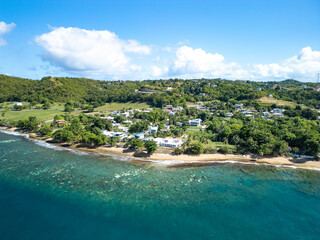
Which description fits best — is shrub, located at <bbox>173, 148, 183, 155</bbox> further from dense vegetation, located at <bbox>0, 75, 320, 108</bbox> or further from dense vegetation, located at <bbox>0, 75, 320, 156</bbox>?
dense vegetation, located at <bbox>0, 75, 320, 108</bbox>

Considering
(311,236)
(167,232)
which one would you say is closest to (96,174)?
(167,232)

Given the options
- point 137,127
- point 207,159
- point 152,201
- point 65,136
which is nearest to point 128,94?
point 137,127

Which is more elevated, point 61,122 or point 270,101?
point 270,101

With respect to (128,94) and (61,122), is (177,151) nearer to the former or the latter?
(61,122)

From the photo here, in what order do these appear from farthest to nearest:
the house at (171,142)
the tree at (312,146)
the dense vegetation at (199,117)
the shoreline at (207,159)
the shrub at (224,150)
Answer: the house at (171,142) < the dense vegetation at (199,117) < the shrub at (224,150) < the tree at (312,146) < the shoreline at (207,159)

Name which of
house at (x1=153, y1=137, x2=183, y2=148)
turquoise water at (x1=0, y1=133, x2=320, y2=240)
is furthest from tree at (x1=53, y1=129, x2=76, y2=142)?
house at (x1=153, y1=137, x2=183, y2=148)

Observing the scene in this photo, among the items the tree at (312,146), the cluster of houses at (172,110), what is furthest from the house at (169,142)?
the cluster of houses at (172,110)

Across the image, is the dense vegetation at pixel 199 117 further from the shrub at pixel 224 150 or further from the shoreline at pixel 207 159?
the shoreline at pixel 207 159

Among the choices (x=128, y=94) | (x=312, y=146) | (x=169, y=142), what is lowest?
(x=169, y=142)
